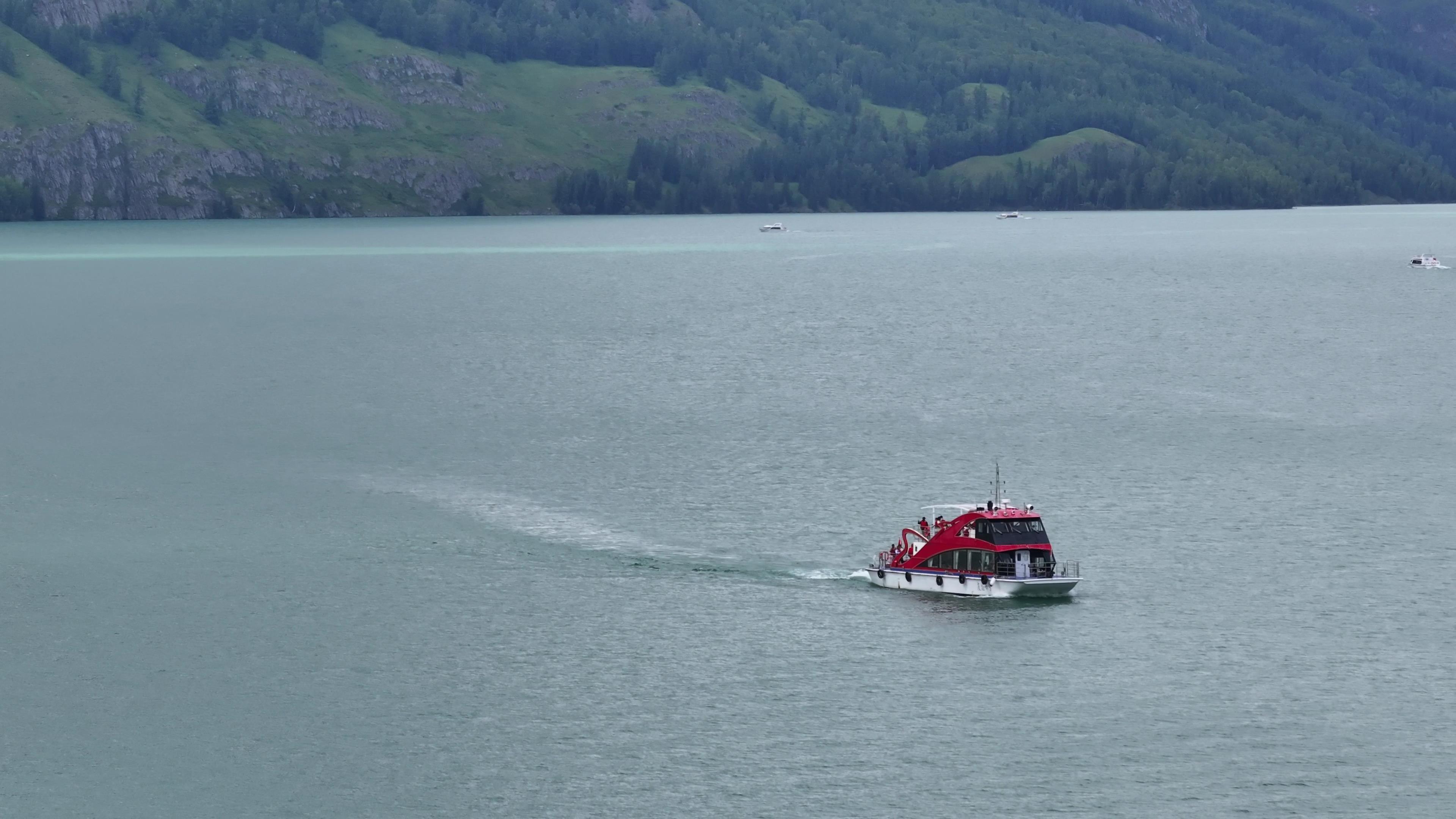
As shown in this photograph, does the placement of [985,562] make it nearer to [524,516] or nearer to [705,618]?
[705,618]

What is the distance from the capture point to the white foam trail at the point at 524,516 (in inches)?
4291

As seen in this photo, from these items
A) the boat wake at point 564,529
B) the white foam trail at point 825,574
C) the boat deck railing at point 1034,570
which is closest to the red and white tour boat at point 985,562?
the boat deck railing at point 1034,570

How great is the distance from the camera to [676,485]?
12688 cm

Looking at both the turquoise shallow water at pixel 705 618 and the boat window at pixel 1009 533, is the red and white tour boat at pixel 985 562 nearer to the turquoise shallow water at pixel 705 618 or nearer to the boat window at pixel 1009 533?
the boat window at pixel 1009 533

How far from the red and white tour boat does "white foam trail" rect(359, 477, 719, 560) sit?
459 inches

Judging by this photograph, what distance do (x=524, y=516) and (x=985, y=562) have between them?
32.4 metres

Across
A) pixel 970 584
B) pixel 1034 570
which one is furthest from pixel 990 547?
pixel 1034 570

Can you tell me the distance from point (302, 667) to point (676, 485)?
4475 cm

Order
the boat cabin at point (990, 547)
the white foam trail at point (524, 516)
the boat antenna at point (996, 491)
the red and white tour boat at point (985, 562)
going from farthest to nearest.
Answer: the white foam trail at point (524, 516) → the boat antenna at point (996, 491) → the boat cabin at point (990, 547) → the red and white tour boat at point (985, 562)

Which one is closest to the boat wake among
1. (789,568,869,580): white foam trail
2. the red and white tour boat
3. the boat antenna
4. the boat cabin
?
(789,568,869,580): white foam trail

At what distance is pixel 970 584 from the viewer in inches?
3930

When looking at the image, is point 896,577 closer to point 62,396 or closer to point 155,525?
point 155,525

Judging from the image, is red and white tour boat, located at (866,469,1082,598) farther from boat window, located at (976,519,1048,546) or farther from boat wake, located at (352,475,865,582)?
boat wake, located at (352,475,865,582)

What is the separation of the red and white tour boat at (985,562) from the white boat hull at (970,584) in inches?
0.8
